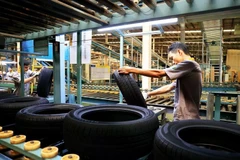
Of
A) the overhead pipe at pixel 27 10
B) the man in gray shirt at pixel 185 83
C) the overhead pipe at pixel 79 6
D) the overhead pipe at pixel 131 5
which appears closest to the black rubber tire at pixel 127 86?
the man in gray shirt at pixel 185 83

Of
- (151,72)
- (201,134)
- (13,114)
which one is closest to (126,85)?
(151,72)

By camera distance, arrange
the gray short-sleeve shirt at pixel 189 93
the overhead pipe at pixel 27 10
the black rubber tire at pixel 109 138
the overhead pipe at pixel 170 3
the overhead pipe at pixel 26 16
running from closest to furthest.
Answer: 1. the black rubber tire at pixel 109 138
2. the overhead pipe at pixel 170 3
3. the gray short-sleeve shirt at pixel 189 93
4. the overhead pipe at pixel 27 10
5. the overhead pipe at pixel 26 16

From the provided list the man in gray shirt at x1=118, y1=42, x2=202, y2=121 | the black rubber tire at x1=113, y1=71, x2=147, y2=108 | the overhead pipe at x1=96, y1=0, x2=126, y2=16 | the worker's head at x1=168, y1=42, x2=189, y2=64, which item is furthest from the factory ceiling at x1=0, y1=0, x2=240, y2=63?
the black rubber tire at x1=113, y1=71, x2=147, y2=108

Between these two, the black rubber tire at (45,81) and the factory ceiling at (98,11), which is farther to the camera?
the black rubber tire at (45,81)

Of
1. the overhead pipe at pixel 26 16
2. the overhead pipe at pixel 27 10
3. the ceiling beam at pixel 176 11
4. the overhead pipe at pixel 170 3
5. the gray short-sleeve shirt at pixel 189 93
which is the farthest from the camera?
the overhead pipe at pixel 26 16

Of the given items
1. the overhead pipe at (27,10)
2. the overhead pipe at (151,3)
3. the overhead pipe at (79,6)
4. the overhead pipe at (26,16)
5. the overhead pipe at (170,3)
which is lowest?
the overhead pipe at (170,3)

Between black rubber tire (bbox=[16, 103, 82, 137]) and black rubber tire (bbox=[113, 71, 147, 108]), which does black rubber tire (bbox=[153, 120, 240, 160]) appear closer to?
black rubber tire (bbox=[113, 71, 147, 108])

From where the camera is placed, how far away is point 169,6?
160cm

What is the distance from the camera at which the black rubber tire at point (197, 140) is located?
0.79 m

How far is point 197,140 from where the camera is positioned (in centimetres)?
129

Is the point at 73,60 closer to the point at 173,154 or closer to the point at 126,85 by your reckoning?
the point at 126,85

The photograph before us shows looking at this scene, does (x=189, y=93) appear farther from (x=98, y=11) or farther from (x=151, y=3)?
(x=98, y=11)

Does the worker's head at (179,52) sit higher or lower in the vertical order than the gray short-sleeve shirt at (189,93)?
higher

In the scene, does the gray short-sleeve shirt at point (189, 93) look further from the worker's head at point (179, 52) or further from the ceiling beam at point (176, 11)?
the ceiling beam at point (176, 11)
